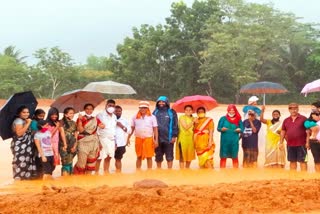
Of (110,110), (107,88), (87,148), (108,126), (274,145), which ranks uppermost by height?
(107,88)

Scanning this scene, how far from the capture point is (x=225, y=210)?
23.3ft

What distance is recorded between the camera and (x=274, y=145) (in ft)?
38.3

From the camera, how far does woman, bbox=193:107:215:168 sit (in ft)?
37.7

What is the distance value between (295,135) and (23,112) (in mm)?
5378

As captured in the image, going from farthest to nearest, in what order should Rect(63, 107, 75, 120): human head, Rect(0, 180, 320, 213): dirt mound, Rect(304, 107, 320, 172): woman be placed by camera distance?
Rect(304, 107, 320, 172): woman, Rect(63, 107, 75, 120): human head, Rect(0, 180, 320, 213): dirt mound

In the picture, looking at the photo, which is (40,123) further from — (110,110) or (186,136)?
(186,136)

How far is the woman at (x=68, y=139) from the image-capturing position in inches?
404

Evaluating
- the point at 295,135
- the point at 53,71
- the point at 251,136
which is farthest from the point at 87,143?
the point at 53,71

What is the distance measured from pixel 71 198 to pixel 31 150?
2.83 meters

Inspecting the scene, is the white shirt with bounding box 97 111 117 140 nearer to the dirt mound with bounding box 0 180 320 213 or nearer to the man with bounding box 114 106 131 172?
the man with bounding box 114 106 131 172

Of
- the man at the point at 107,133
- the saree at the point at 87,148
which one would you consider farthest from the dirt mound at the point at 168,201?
the man at the point at 107,133

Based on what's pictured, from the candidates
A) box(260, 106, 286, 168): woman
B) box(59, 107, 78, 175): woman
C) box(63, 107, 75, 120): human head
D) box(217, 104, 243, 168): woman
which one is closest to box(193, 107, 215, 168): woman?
box(217, 104, 243, 168): woman

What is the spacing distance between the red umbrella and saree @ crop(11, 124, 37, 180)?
3.37 m

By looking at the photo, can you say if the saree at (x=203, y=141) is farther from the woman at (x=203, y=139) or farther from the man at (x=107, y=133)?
the man at (x=107, y=133)
